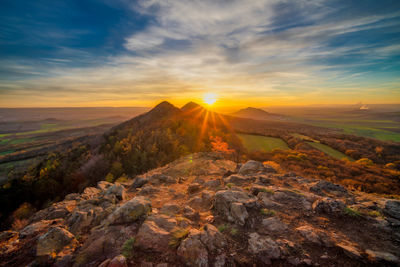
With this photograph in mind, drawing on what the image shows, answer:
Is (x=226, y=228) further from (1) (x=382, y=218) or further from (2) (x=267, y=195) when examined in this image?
(1) (x=382, y=218)

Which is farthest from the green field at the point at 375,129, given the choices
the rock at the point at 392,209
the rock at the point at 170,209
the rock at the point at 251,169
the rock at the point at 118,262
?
the rock at the point at 118,262

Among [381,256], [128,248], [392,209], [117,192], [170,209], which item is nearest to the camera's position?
[381,256]

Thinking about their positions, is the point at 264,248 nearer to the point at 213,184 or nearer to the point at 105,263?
the point at 105,263

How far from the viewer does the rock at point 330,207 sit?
22.0ft

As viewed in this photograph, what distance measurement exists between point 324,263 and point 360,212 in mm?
3951

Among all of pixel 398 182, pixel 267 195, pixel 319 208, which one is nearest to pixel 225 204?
pixel 267 195

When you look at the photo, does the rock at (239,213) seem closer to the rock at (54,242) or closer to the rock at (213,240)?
Answer: the rock at (213,240)

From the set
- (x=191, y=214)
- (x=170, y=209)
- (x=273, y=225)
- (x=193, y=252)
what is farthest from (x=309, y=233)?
(x=170, y=209)

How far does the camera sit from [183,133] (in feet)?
A: 122

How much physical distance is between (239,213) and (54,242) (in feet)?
24.8

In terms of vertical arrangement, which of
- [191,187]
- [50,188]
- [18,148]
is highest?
[191,187]

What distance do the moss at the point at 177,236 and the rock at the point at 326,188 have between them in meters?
9.01

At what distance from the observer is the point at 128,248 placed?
17.3 ft

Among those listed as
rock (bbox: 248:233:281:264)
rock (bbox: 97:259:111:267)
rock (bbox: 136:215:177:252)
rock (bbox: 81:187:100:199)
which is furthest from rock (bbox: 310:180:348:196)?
rock (bbox: 81:187:100:199)
